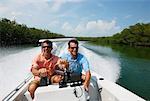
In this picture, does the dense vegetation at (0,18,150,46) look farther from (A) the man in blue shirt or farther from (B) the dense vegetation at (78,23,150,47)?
(A) the man in blue shirt

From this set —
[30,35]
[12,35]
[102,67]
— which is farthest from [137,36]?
[102,67]

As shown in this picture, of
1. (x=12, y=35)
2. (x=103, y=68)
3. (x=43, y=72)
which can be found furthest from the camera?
(x=12, y=35)

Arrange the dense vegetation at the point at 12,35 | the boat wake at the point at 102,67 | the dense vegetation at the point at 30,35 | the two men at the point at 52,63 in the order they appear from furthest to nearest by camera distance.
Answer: the dense vegetation at the point at 30,35 < the dense vegetation at the point at 12,35 < the boat wake at the point at 102,67 < the two men at the point at 52,63

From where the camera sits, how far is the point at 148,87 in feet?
30.9

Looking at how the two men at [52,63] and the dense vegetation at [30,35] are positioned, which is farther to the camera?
the dense vegetation at [30,35]

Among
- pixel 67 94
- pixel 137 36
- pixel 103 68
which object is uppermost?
pixel 67 94

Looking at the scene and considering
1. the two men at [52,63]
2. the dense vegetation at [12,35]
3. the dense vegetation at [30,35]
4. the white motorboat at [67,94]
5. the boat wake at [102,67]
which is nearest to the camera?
the white motorboat at [67,94]

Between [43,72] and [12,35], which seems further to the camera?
[12,35]

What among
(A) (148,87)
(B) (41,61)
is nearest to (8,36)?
(A) (148,87)

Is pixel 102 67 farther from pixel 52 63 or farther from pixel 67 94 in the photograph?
pixel 67 94

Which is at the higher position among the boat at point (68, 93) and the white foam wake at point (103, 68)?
the boat at point (68, 93)

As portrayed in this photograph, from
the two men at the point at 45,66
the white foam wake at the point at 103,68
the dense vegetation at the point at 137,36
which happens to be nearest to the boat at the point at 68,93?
the two men at the point at 45,66

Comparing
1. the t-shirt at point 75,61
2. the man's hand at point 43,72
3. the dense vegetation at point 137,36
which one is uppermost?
the t-shirt at point 75,61

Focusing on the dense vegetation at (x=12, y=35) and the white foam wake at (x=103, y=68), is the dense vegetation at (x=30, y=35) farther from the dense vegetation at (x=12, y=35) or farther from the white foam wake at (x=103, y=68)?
the white foam wake at (x=103, y=68)
